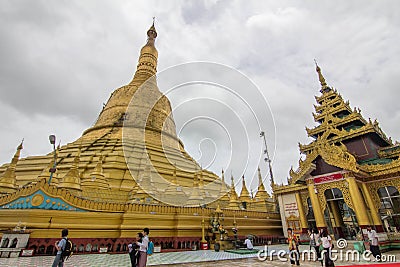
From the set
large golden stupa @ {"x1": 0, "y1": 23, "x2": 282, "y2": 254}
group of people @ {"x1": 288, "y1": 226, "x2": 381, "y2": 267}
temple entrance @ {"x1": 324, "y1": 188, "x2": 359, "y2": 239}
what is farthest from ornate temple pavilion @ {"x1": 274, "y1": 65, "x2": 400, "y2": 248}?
group of people @ {"x1": 288, "y1": 226, "x2": 381, "y2": 267}

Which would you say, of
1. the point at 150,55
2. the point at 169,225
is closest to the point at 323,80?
the point at 169,225

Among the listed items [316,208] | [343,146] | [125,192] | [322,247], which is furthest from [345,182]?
[125,192]

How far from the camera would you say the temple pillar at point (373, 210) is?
10172 mm

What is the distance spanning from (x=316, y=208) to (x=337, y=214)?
2.46 m

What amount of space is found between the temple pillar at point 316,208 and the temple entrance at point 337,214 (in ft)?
2.30

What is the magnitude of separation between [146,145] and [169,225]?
9018 millimetres

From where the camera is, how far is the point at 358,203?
10.2m

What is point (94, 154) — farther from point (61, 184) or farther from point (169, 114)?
point (169, 114)

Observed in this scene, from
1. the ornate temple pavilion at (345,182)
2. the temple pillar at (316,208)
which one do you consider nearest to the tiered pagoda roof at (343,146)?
the ornate temple pavilion at (345,182)

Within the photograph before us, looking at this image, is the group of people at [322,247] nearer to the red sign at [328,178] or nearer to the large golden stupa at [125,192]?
the red sign at [328,178]

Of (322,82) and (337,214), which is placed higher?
(322,82)

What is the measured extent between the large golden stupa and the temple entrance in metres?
3.31

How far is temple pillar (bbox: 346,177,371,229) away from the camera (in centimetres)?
995

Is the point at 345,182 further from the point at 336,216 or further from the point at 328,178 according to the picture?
the point at 336,216
